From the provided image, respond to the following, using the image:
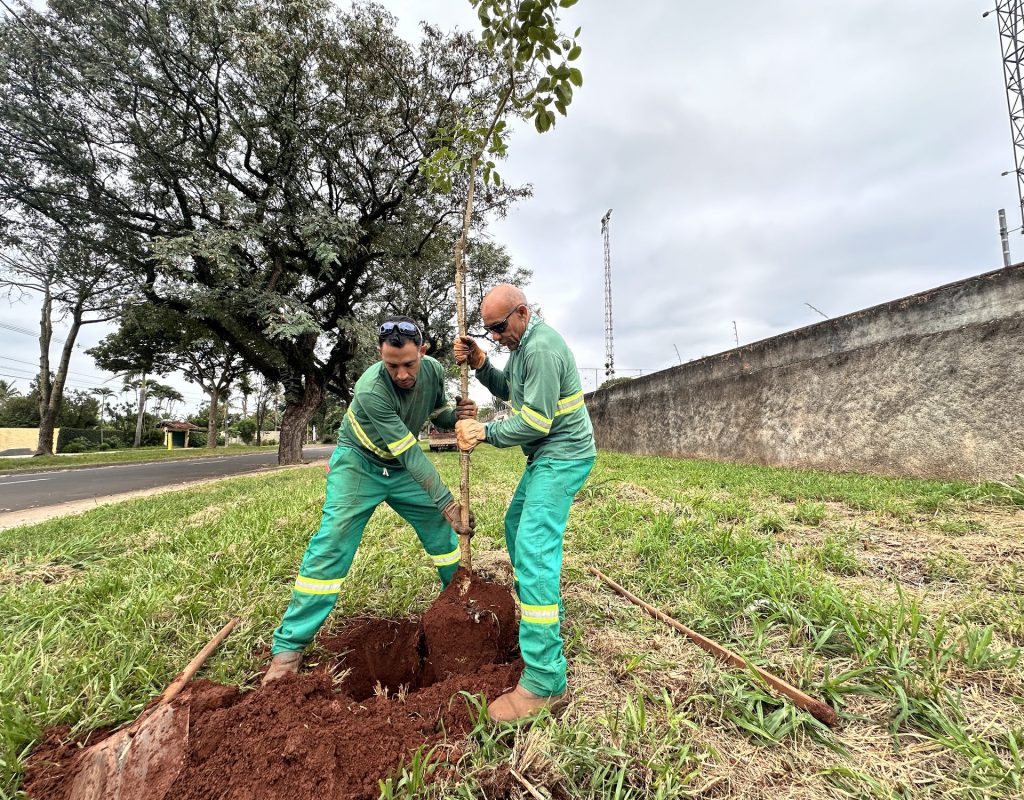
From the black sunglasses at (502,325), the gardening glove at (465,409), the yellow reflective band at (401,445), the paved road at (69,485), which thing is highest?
the black sunglasses at (502,325)

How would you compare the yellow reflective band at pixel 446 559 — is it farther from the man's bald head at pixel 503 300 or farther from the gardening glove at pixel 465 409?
the man's bald head at pixel 503 300

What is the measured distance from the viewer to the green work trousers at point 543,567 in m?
1.88

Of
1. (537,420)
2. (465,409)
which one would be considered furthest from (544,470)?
(465,409)

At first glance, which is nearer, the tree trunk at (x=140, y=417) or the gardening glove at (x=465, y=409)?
the gardening glove at (x=465, y=409)

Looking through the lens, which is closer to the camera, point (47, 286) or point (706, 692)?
point (706, 692)

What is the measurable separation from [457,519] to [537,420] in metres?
0.80

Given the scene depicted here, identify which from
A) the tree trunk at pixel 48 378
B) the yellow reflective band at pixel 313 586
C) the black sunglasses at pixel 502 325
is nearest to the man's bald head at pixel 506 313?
the black sunglasses at pixel 502 325

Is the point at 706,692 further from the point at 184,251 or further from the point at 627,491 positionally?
the point at 184,251

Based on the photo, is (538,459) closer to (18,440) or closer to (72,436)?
(72,436)

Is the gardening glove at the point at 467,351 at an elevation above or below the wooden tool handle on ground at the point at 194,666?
above

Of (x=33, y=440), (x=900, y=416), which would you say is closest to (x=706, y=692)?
(x=900, y=416)

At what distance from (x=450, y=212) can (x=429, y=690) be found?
47.3 ft

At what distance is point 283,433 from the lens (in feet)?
49.4

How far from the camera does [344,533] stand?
240cm
